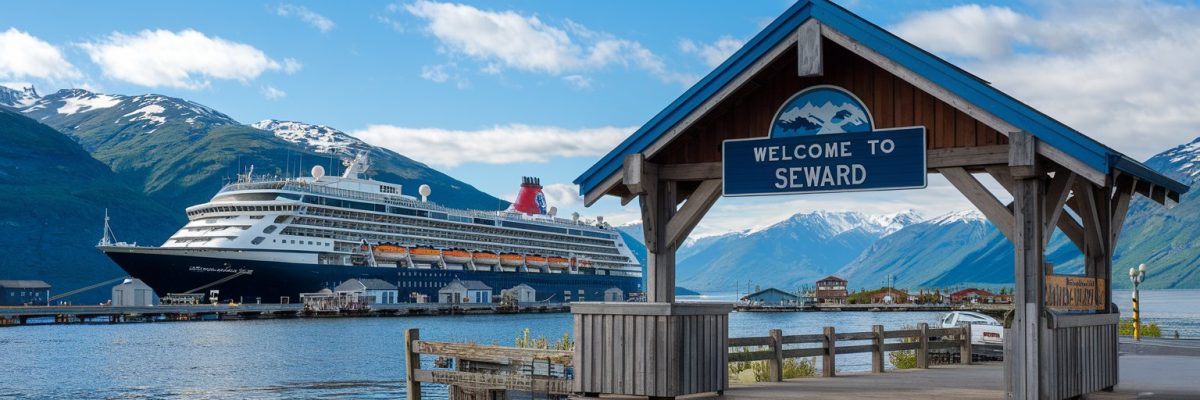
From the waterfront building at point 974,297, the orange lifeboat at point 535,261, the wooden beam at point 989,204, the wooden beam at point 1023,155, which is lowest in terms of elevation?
the waterfront building at point 974,297

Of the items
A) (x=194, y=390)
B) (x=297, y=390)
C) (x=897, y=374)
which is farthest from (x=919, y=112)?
(x=194, y=390)

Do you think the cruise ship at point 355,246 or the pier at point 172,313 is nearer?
the pier at point 172,313

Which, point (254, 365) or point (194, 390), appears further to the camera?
point (254, 365)

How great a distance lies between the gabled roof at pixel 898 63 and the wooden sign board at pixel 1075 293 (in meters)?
1.27

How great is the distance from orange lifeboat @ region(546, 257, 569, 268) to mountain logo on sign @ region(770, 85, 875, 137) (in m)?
118

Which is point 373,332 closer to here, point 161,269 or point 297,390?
point 161,269

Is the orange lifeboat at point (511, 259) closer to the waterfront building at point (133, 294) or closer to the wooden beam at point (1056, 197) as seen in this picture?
the waterfront building at point (133, 294)

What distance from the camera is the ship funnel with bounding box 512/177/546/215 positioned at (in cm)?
13762

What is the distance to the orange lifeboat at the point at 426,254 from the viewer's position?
116 meters

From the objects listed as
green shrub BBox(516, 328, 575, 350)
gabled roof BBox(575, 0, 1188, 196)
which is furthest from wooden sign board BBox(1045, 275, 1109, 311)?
green shrub BBox(516, 328, 575, 350)

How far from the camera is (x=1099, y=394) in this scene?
13.5 metres

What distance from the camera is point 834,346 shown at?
18.0 m

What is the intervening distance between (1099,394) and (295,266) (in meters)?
93.8

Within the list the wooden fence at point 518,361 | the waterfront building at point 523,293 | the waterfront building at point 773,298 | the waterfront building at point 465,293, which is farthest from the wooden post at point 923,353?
the waterfront building at point 773,298
